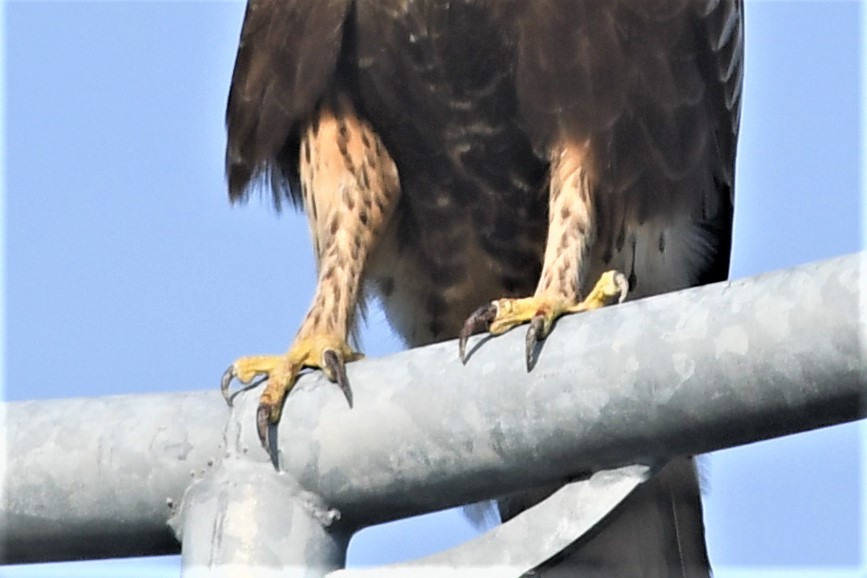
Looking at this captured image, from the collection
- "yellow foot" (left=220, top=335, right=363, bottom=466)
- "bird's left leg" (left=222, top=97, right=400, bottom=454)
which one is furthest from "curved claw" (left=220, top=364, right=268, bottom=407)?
"bird's left leg" (left=222, top=97, right=400, bottom=454)

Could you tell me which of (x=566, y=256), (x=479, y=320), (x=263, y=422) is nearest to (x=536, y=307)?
(x=479, y=320)

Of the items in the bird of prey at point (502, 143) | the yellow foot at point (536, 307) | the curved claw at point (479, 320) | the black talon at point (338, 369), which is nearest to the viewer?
the black talon at point (338, 369)

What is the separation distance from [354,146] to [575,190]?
65 centimetres

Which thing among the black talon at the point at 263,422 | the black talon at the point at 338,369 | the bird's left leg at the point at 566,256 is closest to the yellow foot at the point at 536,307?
the bird's left leg at the point at 566,256

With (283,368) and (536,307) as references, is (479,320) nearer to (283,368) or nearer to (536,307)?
(536,307)

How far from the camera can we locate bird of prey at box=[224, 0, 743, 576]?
166 inches

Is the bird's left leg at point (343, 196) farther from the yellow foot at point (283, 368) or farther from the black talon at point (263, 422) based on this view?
the black talon at point (263, 422)

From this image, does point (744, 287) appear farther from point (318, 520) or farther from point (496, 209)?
point (496, 209)

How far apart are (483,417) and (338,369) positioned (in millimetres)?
498

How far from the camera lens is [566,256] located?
413cm

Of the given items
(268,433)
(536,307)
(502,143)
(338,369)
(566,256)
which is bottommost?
(268,433)

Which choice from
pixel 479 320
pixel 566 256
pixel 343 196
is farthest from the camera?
pixel 343 196

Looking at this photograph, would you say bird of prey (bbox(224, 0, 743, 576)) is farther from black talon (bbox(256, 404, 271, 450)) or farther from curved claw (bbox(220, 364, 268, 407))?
black talon (bbox(256, 404, 271, 450))

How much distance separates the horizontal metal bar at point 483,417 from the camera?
7.10 feet
